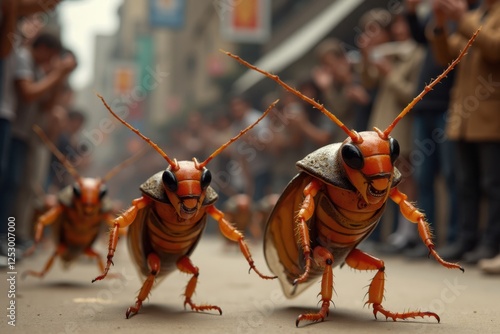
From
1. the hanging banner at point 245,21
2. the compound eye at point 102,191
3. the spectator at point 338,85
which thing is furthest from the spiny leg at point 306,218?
the hanging banner at point 245,21

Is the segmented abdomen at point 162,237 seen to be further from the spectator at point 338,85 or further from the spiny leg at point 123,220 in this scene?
the spectator at point 338,85

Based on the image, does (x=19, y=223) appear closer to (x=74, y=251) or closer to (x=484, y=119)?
(x=74, y=251)

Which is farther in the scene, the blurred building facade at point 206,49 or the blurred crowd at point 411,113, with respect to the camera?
the blurred building facade at point 206,49

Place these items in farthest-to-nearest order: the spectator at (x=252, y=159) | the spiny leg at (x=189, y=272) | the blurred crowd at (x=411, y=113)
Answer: the spectator at (x=252, y=159), the blurred crowd at (x=411, y=113), the spiny leg at (x=189, y=272)

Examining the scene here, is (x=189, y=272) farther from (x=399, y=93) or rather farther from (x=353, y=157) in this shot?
(x=399, y=93)

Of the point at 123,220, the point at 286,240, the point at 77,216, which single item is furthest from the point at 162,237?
the point at 77,216

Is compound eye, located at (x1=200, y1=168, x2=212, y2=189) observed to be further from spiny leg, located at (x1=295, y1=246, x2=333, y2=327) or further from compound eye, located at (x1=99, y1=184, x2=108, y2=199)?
compound eye, located at (x1=99, y1=184, x2=108, y2=199)

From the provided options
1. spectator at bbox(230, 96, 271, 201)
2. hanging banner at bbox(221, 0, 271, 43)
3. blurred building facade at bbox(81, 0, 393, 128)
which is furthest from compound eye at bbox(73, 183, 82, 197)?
hanging banner at bbox(221, 0, 271, 43)

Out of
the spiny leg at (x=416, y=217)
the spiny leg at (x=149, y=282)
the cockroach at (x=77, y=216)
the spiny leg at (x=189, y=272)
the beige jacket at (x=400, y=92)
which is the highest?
the spiny leg at (x=416, y=217)

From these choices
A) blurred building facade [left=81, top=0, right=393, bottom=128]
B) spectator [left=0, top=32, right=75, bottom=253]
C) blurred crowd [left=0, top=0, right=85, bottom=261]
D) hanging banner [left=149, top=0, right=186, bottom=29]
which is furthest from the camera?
hanging banner [left=149, top=0, right=186, bottom=29]
